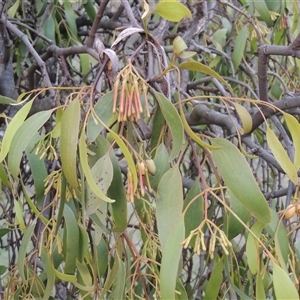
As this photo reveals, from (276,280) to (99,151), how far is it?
0.70 ft

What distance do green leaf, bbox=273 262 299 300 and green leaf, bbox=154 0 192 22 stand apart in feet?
0.82

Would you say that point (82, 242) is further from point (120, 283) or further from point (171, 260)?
point (171, 260)

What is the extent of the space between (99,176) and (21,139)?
0.09 m

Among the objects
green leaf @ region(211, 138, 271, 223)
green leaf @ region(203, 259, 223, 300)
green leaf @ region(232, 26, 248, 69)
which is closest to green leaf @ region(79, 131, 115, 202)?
green leaf @ region(211, 138, 271, 223)

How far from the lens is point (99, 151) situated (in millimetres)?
549

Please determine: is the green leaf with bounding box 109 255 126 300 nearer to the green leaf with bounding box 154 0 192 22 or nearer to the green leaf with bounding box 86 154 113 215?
the green leaf with bounding box 86 154 113 215

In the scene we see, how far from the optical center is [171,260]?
468 mm

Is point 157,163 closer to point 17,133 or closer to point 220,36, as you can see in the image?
point 17,133

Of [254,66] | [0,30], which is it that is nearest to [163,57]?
[0,30]

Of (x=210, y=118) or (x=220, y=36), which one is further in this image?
(x=220, y=36)

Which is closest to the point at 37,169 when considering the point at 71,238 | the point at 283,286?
the point at 71,238

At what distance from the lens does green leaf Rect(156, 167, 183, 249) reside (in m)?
0.50

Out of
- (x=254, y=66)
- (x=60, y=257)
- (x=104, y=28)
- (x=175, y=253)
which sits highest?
(x=104, y=28)

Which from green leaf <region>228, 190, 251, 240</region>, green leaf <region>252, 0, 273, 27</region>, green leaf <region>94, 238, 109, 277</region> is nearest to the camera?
green leaf <region>228, 190, 251, 240</region>
